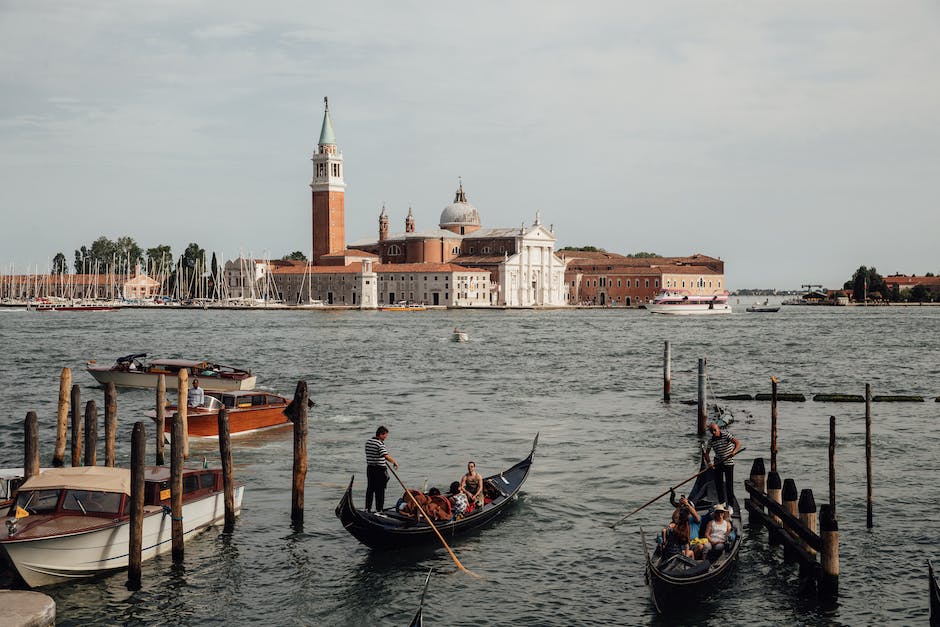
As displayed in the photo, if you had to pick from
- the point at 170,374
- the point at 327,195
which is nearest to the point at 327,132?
the point at 327,195

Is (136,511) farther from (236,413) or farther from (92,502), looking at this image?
(236,413)

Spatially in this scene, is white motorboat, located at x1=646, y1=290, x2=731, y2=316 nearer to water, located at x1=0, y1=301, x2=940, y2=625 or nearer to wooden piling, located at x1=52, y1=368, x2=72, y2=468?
water, located at x1=0, y1=301, x2=940, y2=625

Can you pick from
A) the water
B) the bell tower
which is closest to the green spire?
the bell tower

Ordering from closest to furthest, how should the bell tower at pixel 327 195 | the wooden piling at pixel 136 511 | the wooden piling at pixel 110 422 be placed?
the wooden piling at pixel 136 511 < the wooden piling at pixel 110 422 < the bell tower at pixel 327 195

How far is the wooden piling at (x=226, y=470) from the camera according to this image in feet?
44.0

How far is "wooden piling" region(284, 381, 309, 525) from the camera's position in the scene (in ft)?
45.4

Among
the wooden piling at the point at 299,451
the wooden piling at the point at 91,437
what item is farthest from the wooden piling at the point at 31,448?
the wooden piling at the point at 299,451

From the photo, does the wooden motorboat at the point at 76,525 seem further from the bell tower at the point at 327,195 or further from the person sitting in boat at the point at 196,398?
the bell tower at the point at 327,195

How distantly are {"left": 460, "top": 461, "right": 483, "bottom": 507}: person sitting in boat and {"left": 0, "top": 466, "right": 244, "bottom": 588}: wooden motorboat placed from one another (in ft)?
12.6

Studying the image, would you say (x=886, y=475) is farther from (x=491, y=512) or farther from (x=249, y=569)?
(x=249, y=569)

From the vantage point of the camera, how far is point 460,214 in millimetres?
133875

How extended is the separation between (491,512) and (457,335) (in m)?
43.2

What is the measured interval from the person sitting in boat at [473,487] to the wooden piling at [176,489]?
3.65m

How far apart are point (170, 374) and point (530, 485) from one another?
16961 mm
